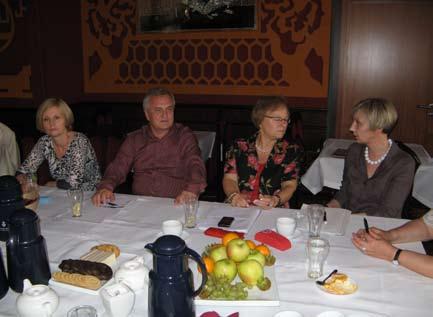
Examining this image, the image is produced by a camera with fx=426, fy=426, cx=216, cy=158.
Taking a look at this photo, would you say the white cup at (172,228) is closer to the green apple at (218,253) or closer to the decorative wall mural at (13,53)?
the green apple at (218,253)

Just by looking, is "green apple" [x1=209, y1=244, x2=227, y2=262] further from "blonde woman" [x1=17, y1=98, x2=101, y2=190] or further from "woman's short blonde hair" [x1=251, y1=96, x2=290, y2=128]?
"blonde woman" [x1=17, y1=98, x2=101, y2=190]

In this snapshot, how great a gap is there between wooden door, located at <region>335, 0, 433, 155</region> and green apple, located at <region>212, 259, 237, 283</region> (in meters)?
4.16

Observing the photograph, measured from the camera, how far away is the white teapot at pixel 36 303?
1202mm

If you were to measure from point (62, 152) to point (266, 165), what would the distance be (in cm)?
134

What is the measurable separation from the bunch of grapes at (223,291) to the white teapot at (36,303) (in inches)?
17.6

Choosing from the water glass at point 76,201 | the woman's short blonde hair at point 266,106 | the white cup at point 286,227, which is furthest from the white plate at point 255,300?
the woman's short blonde hair at point 266,106

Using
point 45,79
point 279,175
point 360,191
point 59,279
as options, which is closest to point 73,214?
point 59,279

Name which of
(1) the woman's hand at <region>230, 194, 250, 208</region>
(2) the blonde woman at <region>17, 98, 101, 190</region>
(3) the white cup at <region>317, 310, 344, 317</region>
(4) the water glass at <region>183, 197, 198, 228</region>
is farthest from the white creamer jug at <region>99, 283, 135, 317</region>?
(2) the blonde woman at <region>17, 98, 101, 190</region>

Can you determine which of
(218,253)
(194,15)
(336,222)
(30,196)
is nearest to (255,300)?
(218,253)

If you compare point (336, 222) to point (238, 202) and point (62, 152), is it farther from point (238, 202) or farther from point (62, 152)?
point (62, 152)

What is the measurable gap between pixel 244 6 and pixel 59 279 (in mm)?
4236

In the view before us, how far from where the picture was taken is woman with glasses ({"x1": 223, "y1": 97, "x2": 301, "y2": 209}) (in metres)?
2.49

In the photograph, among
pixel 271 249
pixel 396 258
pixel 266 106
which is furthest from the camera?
pixel 266 106

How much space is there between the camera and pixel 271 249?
1.71m
